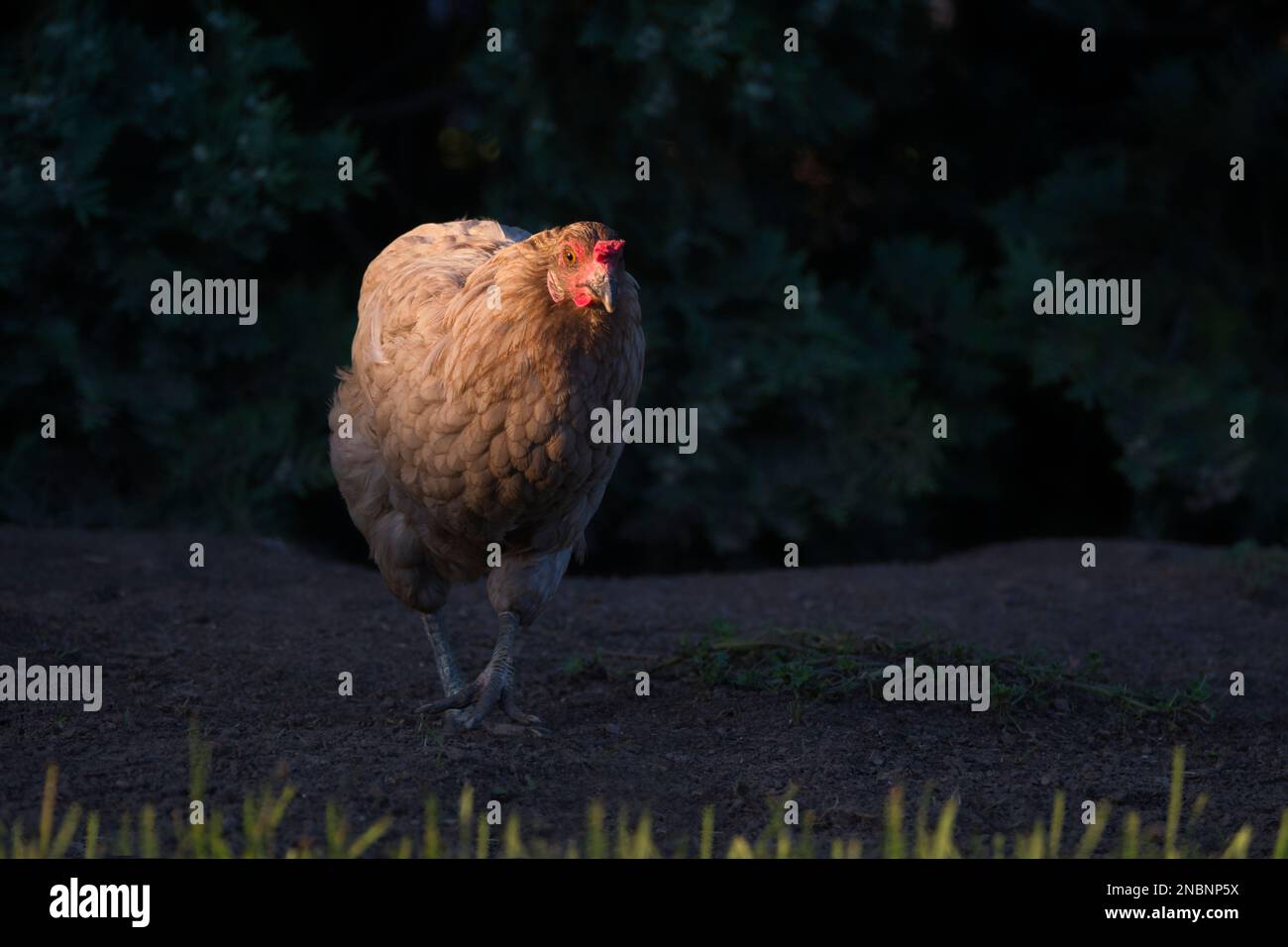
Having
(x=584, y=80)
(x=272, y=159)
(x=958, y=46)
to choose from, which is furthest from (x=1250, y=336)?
(x=272, y=159)

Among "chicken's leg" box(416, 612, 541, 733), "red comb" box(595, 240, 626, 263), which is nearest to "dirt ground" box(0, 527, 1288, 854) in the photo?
"chicken's leg" box(416, 612, 541, 733)

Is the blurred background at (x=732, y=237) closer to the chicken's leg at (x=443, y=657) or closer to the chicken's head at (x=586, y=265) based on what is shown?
the chicken's leg at (x=443, y=657)

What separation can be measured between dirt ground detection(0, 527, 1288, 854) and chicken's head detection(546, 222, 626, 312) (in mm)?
1287

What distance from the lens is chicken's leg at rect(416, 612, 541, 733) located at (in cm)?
441

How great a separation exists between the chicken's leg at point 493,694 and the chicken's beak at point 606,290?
1182 millimetres

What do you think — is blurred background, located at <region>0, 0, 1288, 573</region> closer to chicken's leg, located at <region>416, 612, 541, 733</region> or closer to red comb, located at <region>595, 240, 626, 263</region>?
chicken's leg, located at <region>416, 612, 541, 733</region>

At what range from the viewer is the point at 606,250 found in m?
3.82

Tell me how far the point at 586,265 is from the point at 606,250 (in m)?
0.08

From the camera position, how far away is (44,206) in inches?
254

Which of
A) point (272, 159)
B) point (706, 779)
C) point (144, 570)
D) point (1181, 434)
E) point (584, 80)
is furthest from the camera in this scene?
point (1181, 434)

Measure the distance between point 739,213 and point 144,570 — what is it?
351cm

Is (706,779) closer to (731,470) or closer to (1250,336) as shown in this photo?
(731,470)

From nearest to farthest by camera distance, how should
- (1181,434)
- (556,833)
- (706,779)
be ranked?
(556,833) → (706,779) → (1181,434)

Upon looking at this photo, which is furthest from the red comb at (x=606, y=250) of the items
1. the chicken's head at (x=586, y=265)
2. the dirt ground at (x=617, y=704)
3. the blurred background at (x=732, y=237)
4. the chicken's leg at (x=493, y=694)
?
the blurred background at (x=732, y=237)
